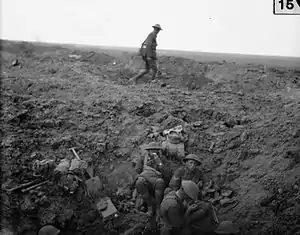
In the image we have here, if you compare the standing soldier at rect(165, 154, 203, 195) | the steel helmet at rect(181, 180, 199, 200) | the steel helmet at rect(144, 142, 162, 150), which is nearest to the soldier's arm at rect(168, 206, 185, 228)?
the steel helmet at rect(181, 180, 199, 200)

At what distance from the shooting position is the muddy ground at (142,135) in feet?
10.5

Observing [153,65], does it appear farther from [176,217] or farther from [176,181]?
[176,217]

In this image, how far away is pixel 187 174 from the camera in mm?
3398

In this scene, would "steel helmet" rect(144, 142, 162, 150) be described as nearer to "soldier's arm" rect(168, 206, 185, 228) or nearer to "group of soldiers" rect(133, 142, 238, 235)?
"group of soldiers" rect(133, 142, 238, 235)

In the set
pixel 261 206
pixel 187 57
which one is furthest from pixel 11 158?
pixel 187 57

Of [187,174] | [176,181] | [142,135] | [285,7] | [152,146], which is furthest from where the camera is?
[142,135]

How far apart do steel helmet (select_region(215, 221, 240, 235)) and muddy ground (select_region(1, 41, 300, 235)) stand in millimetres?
99

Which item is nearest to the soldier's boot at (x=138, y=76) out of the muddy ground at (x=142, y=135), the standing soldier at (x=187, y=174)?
the muddy ground at (x=142, y=135)

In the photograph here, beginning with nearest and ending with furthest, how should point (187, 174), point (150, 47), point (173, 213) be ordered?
point (173, 213) → point (187, 174) → point (150, 47)

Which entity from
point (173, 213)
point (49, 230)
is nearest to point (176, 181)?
point (173, 213)

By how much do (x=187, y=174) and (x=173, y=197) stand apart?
2.22 ft

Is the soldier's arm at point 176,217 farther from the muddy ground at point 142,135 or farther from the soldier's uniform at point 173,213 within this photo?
the muddy ground at point 142,135

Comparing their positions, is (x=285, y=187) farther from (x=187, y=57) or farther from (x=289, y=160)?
(x=187, y=57)

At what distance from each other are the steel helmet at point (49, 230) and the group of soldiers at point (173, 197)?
99 centimetres
